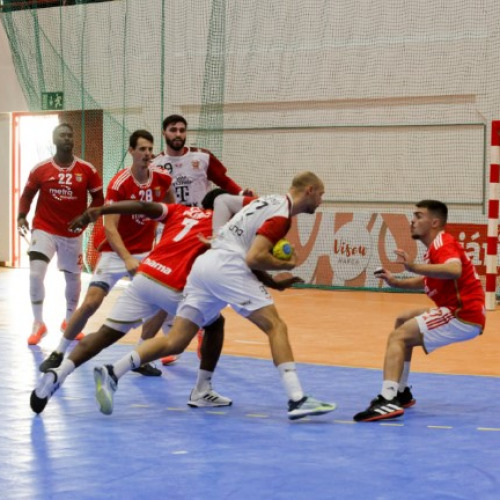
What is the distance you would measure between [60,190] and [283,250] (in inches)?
155

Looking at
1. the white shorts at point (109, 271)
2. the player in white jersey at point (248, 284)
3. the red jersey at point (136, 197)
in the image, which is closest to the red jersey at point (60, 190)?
the red jersey at point (136, 197)

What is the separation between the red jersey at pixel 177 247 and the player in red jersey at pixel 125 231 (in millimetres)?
1127

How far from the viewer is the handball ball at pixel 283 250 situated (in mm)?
6105

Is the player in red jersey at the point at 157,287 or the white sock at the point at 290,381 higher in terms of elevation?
the player in red jersey at the point at 157,287

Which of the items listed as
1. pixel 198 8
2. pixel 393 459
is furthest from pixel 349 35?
pixel 393 459

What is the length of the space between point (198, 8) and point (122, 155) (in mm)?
3156

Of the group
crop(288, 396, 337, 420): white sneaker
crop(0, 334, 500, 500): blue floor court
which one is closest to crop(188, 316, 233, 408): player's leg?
crop(0, 334, 500, 500): blue floor court

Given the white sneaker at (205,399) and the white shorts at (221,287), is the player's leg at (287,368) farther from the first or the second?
the white sneaker at (205,399)

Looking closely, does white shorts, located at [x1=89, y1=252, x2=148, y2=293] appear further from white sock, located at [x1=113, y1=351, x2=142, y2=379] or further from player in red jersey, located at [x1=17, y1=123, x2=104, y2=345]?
white sock, located at [x1=113, y1=351, x2=142, y2=379]

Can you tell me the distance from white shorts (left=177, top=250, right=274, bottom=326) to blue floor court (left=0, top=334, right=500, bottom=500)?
71 centimetres

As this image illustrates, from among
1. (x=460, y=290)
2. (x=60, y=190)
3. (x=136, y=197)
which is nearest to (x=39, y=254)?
(x=60, y=190)

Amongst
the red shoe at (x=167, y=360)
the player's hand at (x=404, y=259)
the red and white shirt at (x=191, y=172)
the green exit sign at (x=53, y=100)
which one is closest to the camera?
the player's hand at (x=404, y=259)

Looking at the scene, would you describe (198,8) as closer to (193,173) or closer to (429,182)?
(429,182)

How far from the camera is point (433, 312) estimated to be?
255 inches
